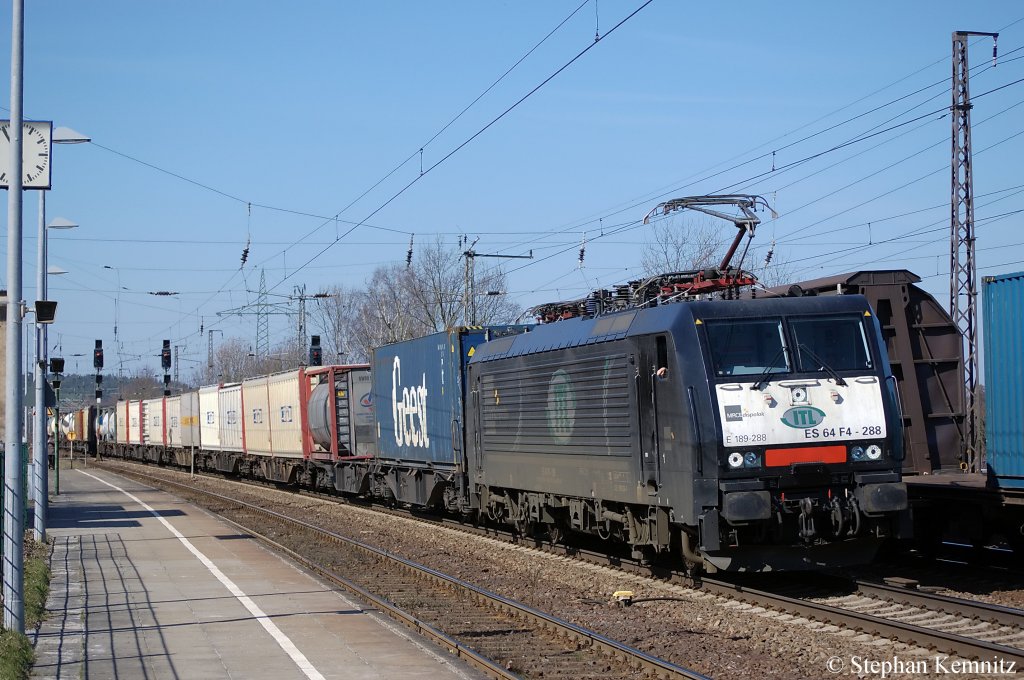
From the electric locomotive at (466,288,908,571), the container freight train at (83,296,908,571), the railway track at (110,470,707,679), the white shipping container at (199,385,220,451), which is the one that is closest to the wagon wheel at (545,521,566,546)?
the container freight train at (83,296,908,571)

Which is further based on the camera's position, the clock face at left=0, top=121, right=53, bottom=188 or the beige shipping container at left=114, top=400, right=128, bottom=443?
the beige shipping container at left=114, top=400, right=128, bottom=443

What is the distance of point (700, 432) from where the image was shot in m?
12.0

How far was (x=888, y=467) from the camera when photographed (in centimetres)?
1225

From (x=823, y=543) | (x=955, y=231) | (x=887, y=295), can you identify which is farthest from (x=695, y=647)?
(x=955, y=231)

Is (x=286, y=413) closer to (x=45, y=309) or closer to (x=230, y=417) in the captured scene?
(x=230, y=417)

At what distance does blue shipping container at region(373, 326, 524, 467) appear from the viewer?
2066 cm

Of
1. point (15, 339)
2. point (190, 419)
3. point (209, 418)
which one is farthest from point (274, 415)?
point (15, 339)

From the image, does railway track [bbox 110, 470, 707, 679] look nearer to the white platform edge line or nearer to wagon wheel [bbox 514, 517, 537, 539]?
the white platform edge line

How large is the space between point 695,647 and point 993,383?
5.72 meters

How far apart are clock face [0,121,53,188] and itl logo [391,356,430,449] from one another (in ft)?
32.9

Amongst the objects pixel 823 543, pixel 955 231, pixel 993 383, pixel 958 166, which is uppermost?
pixel 958 166

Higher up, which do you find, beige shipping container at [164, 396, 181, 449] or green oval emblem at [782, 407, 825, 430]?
beige shipping container at [164, 396, 181, 449]

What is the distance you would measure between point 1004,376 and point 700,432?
161 inches

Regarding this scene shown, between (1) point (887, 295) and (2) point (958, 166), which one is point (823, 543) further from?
(2) point (958, 166)
